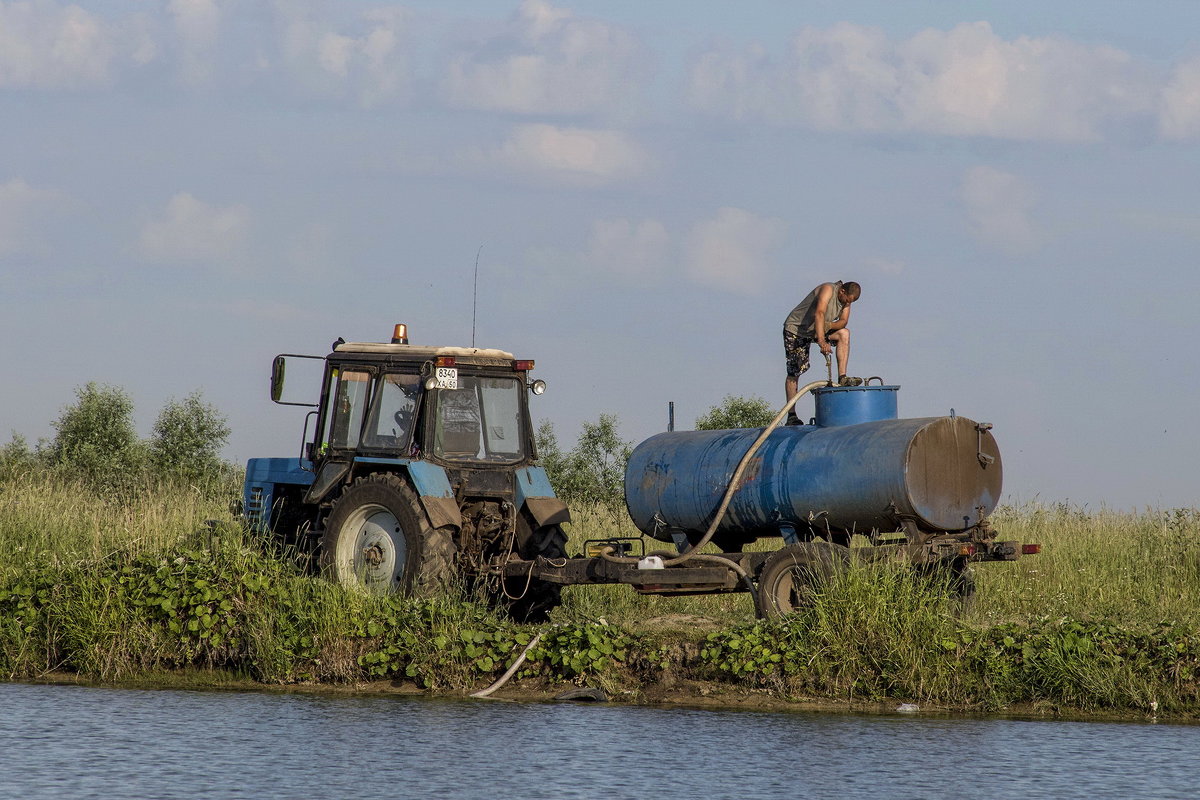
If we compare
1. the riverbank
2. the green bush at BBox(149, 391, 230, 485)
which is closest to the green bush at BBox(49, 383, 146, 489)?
the green bush at BBox(149, 391, 230, 485)

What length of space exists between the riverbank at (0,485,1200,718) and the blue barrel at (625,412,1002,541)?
0.67 meters

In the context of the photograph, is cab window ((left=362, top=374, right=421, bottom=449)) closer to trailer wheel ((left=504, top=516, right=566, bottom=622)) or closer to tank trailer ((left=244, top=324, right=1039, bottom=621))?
tank trailer ((left=244, top=324, right=1039, bottom=621))

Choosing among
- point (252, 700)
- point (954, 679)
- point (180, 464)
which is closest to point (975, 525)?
point (954, 679)

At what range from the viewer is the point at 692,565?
1368cm

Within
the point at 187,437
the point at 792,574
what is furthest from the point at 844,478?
the point at 187,437

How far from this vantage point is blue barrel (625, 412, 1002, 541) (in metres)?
12.9

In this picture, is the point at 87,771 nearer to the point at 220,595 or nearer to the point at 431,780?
the point at 431,780

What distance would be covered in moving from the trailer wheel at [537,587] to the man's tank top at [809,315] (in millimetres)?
2905

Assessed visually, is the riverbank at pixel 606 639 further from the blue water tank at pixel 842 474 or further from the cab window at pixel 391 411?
the cab window at pixel 391 411

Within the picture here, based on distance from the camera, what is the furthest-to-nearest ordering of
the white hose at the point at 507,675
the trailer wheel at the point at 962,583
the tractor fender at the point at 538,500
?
the tractor fender at the point at 538,500
the trailer wheel at the point at 962,583
the white hose at the point at 507,675

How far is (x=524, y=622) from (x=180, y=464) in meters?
15.0

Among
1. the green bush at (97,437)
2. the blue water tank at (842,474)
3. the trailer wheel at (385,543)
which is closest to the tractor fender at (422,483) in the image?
the trailer wheel at (385,543)

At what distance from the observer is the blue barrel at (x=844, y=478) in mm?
12914

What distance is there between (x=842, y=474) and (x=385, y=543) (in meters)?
3.91
